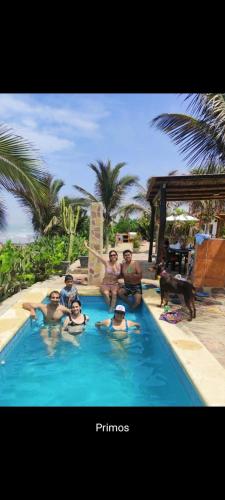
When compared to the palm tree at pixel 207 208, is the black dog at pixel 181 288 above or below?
below

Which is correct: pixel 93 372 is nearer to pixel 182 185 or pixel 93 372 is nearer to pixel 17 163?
pixel 17 163

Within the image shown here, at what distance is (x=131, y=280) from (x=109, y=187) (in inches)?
552

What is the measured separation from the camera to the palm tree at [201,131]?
20.5 feet

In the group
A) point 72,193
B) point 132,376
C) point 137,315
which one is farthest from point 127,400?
point 72,193

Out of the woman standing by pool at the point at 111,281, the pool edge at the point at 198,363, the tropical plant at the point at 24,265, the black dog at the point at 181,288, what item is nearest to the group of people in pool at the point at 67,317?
the pool edge at the point at 198,363

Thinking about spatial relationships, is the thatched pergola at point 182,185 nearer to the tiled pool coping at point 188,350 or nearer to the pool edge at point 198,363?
the tiled pool coping at point 188,350

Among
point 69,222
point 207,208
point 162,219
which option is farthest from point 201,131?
point 207,208

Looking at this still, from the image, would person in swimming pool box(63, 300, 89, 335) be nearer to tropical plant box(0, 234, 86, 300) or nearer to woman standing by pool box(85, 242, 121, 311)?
woman standing by pool box(85, 242, 121, 311)

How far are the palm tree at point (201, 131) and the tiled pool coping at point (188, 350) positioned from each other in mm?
3643

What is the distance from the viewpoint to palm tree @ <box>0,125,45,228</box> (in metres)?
4.43

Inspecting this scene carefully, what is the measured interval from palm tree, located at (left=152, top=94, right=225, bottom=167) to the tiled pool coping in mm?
3643

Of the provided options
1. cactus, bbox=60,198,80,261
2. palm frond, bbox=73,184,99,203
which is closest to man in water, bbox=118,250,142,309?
cactus, bbox=60,198,80,261
